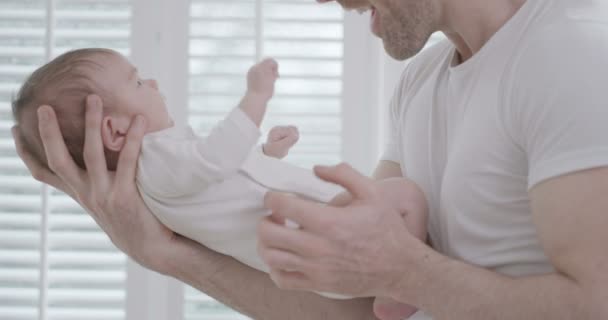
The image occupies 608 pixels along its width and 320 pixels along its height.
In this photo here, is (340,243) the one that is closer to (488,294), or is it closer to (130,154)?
(488,294)

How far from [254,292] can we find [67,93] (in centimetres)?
48

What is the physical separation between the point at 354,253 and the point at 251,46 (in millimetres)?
1725

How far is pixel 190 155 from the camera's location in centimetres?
120

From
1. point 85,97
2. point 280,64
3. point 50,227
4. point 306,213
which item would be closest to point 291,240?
point 306,213

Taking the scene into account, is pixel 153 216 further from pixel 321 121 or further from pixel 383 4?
pixel 321 121

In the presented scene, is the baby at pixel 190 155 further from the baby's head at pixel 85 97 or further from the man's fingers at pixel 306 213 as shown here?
the man's fingers at pixel 306 213

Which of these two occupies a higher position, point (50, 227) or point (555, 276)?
point (555, 276)

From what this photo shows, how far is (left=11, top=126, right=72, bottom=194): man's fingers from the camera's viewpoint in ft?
4.53

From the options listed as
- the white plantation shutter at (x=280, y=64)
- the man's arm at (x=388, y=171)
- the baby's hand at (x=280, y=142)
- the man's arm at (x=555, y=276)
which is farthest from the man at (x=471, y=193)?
the white plantation shutter at (x=280, y=64)

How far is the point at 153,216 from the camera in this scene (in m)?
1.33

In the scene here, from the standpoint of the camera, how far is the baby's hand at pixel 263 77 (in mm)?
1283

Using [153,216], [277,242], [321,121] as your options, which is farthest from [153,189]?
[321,121]

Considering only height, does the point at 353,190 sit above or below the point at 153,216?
above

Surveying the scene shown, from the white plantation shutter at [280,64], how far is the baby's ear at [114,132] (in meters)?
1.35
